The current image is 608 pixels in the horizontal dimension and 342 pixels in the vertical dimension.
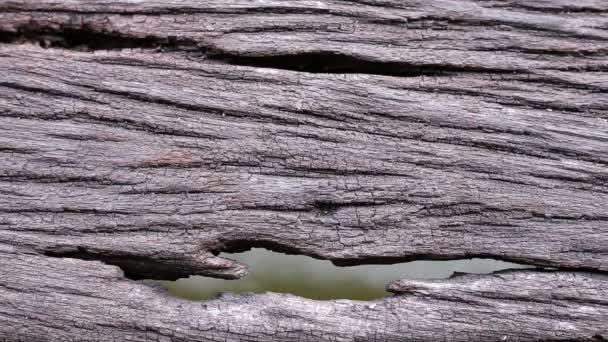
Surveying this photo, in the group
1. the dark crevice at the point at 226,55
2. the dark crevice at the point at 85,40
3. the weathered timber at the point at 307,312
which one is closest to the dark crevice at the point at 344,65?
the dark crevice at the point at 226,55

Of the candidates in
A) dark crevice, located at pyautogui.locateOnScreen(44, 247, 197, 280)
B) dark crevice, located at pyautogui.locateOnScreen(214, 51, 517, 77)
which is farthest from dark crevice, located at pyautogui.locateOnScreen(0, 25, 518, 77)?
dark crevice, located at pyautogui.locateOnScreen(44, 247, 197, 280)

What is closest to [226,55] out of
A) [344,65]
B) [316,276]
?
[344,65]

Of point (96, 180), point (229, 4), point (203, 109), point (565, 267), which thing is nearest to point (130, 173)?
point (96, 180)

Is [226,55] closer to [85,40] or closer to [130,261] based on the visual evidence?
[85,40]

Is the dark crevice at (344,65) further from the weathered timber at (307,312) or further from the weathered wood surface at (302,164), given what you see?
Result: the weathered timber at (307,312)

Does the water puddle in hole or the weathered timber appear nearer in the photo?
the weathered timber

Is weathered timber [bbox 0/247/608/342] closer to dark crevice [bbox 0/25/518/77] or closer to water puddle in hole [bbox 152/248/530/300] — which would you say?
water puddle in hole [bbox 152/248/530/300]
